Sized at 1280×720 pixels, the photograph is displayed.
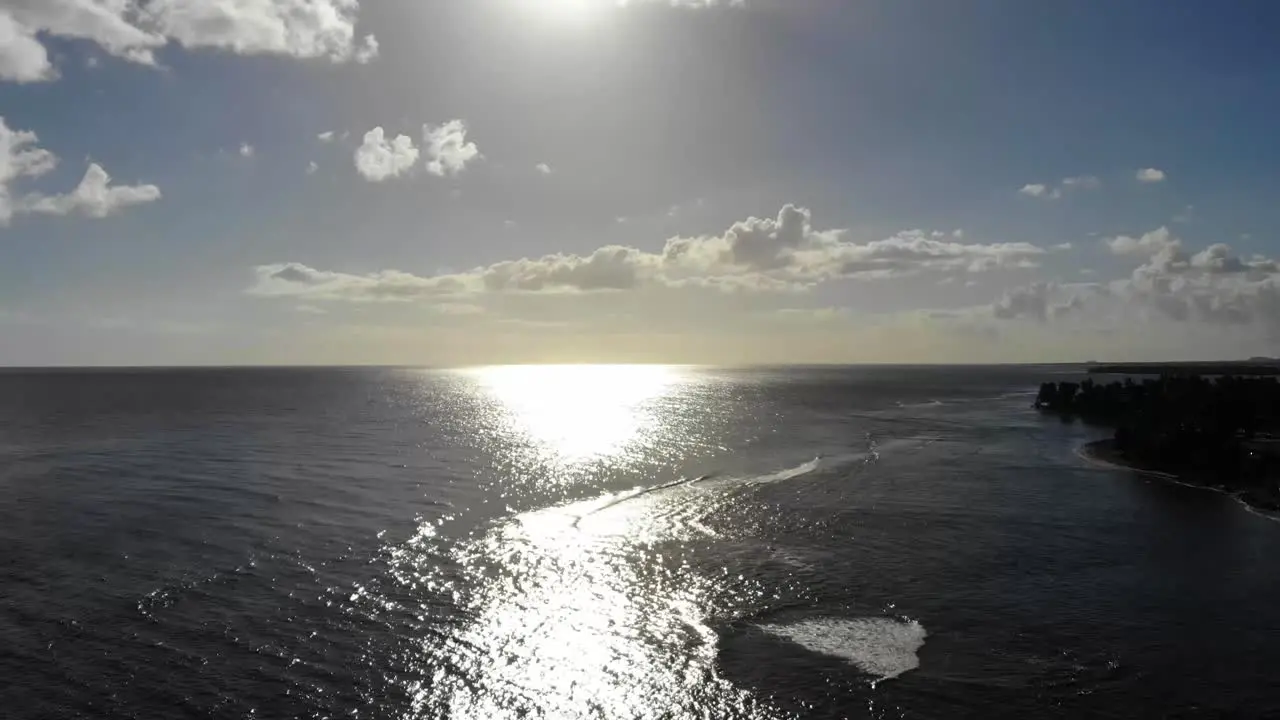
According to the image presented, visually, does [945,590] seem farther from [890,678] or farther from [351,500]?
[351,500]

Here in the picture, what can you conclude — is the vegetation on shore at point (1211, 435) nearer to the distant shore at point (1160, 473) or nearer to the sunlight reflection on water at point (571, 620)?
the distant shore at point (1160, 473)

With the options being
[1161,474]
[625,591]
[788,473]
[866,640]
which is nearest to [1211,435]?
[1161,474]

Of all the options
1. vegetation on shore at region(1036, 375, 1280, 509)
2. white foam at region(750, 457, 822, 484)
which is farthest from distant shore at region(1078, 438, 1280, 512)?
white foam at region(750, 457, 822, 484)

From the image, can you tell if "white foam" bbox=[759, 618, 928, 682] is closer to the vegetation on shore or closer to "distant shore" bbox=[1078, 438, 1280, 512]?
"distant shore" bbox=[1078, 438, 1280, 512]

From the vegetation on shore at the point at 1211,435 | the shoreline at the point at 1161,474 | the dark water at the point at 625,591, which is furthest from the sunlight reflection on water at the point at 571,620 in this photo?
→ the vegetation on shore at the point at 1211,435

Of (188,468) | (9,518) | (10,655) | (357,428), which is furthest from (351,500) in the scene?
(357,428)
